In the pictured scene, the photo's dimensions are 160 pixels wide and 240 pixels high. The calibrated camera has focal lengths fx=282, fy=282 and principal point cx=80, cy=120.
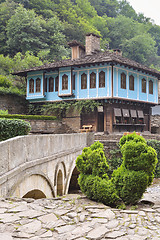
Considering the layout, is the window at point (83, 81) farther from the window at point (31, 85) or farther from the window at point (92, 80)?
the window at point (31, 85)

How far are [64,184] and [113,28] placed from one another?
52.9 m

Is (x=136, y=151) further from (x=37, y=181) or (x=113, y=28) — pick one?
(x=113, y=28)

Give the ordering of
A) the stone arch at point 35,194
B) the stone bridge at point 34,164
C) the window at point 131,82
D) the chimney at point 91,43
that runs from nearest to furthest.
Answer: the stone bridge at point 34,164 < the stone arch at point 35,194 < the window at point 131,82 < the chimney at point 91,43

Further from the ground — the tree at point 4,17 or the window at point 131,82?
the tree at point 4,17

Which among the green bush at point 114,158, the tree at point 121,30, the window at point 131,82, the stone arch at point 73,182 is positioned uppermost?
the tree at point 121,30

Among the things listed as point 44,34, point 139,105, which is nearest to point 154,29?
point 44,34

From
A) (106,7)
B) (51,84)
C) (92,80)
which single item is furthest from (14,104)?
(106,7)

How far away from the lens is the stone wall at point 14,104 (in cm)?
2753

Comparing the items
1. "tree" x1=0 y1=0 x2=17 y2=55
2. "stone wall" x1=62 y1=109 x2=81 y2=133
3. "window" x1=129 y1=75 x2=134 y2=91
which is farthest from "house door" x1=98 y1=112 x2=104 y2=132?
"tree" x1=0 y1=0 x2=17 y2=55

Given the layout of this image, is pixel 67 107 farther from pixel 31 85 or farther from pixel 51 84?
pixel 31 85

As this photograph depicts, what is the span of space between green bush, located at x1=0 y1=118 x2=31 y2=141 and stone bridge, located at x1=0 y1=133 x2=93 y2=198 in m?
1.55

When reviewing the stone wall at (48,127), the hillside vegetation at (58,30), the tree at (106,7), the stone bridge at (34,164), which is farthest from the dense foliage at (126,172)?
the tree at (106,7)

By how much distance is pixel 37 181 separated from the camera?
8.07 metres

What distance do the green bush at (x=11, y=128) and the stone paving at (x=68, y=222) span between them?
4743 millimetres
